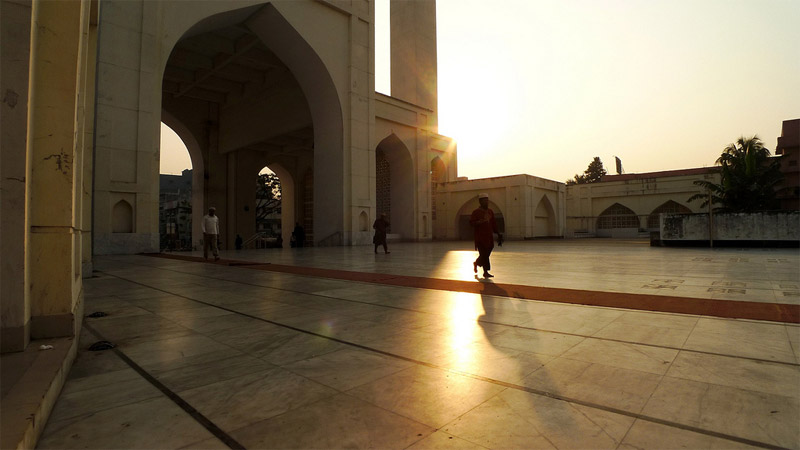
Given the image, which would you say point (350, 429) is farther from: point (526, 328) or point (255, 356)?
point (526, 328)

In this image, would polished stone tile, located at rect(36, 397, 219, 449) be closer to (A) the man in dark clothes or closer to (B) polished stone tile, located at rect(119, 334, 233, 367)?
(B) polished stone tile, located at rect(119, 334, 233, 367)

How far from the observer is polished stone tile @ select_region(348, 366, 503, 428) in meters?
2.04

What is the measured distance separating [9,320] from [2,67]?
1.57 meters

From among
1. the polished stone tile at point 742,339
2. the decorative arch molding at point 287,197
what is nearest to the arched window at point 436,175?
the decorative arch molding at point 287,197

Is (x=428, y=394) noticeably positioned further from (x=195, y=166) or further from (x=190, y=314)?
(x=195, y=166)

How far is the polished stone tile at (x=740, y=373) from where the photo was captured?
7.41 feet

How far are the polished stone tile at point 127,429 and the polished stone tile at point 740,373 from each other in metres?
2.81

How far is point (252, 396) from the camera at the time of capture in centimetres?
223

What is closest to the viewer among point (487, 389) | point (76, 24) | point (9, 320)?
point (487, 389)

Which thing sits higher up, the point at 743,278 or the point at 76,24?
the point at 76,24

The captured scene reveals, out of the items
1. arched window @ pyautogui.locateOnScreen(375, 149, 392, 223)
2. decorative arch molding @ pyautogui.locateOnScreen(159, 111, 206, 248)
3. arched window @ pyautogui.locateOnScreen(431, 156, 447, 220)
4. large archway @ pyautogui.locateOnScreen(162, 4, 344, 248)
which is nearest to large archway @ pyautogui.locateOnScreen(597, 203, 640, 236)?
arched window @ pyautogui.locateOnScreen(431, 156, 447, 220)

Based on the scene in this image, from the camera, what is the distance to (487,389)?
2312 mm

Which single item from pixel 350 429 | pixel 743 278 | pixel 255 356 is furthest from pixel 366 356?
pixel 743 278

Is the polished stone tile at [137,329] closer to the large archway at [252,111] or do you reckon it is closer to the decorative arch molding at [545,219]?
the large archway at [252,111]
